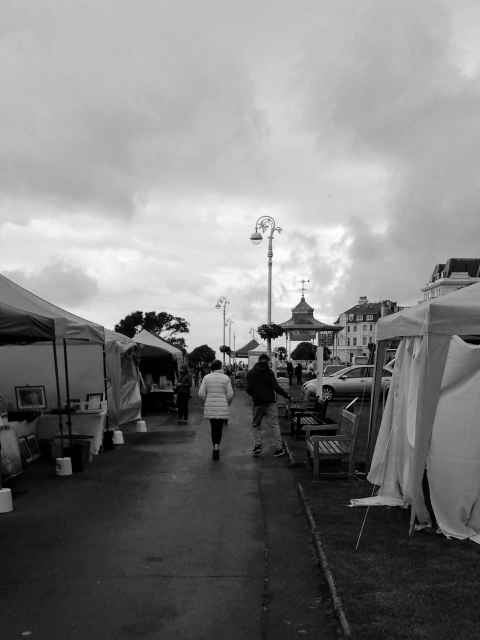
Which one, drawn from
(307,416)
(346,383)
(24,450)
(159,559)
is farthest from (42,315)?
(346,383)

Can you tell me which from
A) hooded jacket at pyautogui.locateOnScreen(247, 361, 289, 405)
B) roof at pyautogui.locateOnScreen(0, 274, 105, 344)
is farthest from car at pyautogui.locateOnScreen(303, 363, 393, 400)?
roof at pyautogui.locateOnScreen(0, 274, 105, 344)

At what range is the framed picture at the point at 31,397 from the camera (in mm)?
13422

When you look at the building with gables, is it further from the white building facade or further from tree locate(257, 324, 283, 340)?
tree locate(257, 324, 283, 340)

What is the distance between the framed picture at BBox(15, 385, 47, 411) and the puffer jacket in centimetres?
397

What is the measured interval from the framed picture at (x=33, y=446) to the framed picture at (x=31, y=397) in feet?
4.91

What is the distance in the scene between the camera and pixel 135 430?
17.3m

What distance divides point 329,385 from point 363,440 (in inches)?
648

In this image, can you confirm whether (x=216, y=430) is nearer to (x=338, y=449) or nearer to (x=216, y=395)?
(x=216, y=395)

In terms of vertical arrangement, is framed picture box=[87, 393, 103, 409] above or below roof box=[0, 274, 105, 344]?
below

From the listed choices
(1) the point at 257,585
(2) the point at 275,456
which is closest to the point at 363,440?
(2) the point at 275,456

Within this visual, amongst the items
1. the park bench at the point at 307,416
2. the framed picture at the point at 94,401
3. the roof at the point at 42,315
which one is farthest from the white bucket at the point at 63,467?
the park bench at the point at 307,416

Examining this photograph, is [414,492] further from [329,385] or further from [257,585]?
[329,385]

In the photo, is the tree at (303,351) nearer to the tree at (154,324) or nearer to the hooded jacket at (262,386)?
the tree at (154,324)

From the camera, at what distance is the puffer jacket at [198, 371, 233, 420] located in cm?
1175
